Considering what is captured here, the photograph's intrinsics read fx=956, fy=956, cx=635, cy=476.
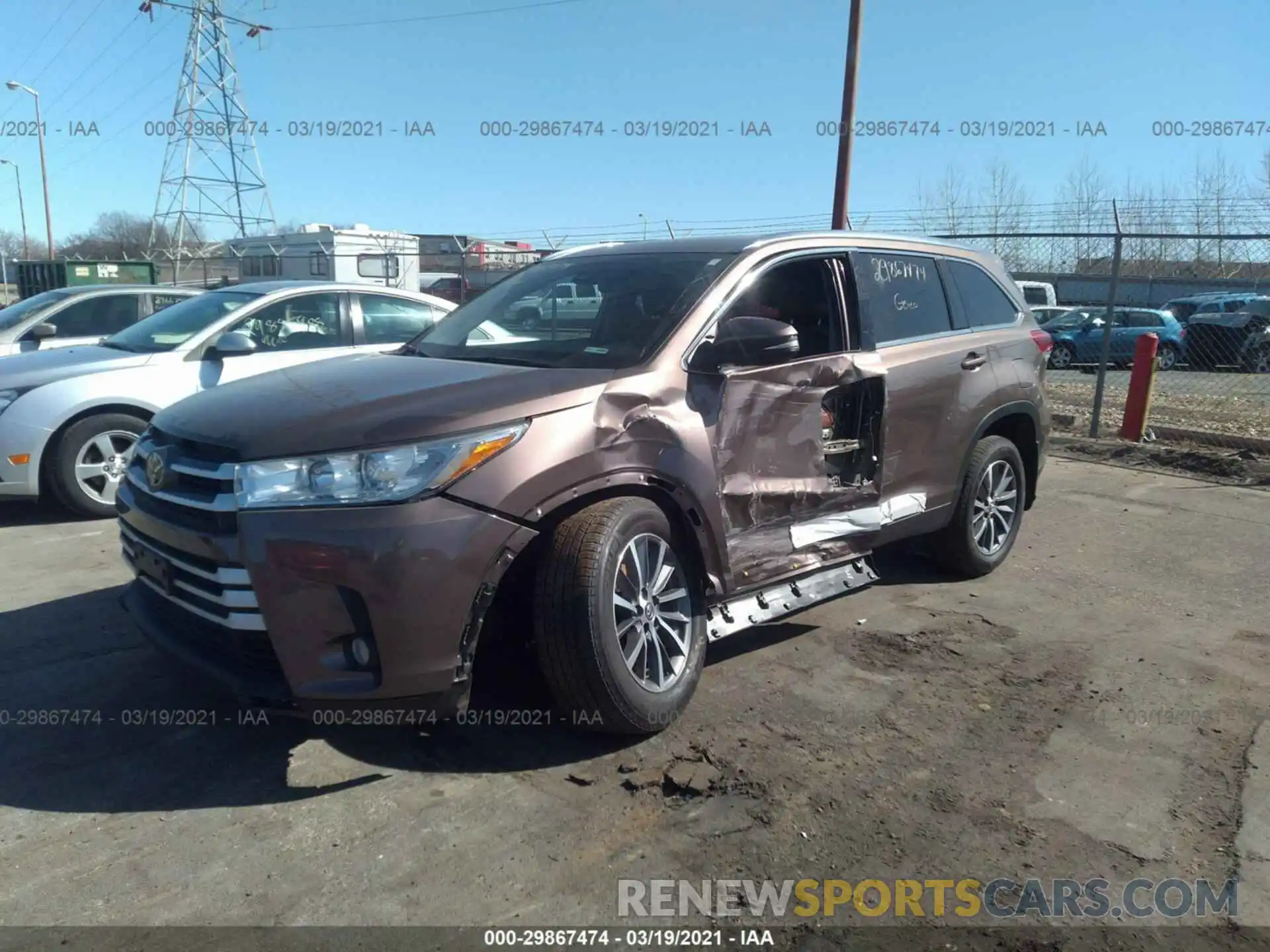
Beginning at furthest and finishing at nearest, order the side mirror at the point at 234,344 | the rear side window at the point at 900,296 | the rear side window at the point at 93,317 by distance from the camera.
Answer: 1. the rear side window at the point at 93,317
2. the side mirror at the point at 234,344
3. the rear side window at the point at 900,296

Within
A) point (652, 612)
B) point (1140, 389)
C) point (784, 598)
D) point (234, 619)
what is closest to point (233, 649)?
point (234, 619)

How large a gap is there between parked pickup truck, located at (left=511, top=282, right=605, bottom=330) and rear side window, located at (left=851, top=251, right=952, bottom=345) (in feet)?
4.18

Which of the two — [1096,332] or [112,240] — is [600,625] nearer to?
[1096,332]

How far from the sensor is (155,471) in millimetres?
3352

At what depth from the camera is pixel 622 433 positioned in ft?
11.0

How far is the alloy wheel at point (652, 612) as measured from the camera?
11.0 feet

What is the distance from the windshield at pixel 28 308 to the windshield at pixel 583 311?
21.3ft

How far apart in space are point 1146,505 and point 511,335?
5.56 metres

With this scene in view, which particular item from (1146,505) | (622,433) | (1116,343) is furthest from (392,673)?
(1116,343)

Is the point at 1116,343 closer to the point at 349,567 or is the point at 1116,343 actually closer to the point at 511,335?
the point at 511,335

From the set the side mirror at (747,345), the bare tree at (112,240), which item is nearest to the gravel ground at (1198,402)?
the side mirror at (747,345)

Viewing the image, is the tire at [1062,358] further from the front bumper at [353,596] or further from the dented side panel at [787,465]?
the front bumper at [353,596]

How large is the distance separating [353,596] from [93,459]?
464 cm

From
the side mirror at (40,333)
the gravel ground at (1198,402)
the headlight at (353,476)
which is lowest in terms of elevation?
the gravel ground at (1198,402)
